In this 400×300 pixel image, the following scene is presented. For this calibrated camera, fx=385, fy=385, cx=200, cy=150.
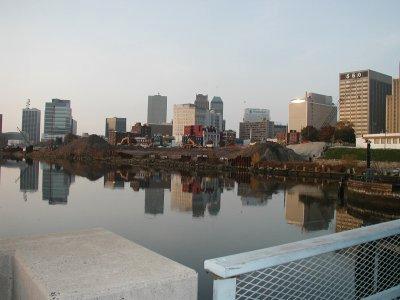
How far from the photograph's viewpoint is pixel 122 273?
271cm

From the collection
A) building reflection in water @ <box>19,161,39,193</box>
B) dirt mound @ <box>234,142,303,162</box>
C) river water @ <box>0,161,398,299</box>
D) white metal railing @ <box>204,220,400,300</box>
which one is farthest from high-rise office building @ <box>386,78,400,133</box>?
white metal railing @ <box>204,220,400,300</box>

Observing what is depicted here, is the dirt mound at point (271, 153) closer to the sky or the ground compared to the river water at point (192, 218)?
closer to the sky

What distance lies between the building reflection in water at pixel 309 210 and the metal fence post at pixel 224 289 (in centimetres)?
2016

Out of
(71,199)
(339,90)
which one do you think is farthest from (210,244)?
(339,90)

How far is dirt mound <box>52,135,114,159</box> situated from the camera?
136438 mm

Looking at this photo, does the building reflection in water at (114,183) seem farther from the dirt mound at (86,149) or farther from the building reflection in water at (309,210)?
the dirt mound at (86,149)

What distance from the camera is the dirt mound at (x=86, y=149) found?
136 metres

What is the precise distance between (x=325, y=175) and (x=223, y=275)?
62673 millimetres

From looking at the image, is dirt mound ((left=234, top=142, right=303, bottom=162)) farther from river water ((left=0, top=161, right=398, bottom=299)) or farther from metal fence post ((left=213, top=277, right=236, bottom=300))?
metal fence post ((left=213, top=277, right=236, bottom=300))

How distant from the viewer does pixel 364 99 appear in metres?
174

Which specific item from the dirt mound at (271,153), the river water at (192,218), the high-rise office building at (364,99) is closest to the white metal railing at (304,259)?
the river water at (192,218)

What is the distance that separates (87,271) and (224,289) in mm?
1081

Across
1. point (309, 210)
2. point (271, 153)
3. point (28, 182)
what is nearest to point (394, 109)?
point (271, 153)

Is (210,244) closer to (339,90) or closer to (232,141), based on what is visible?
(232,141)
